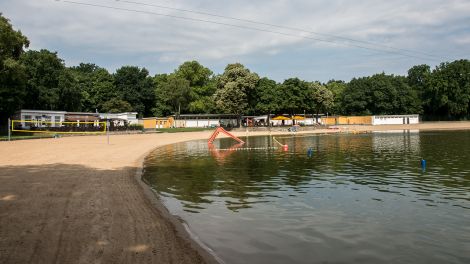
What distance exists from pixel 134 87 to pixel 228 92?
4078 cm

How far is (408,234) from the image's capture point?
9844 millimetres

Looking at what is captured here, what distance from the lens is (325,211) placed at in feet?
40.6

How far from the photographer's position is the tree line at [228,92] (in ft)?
274

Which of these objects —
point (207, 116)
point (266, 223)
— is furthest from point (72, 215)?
point (207, 116)

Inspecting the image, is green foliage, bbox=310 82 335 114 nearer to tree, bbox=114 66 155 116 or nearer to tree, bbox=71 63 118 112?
tree, bbox=114 66 155 116

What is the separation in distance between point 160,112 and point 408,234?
11223 centimetres

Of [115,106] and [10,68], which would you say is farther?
[115,106]

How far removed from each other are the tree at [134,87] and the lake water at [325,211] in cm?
9758

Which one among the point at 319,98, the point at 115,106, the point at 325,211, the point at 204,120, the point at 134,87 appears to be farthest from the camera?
the point at 134,87

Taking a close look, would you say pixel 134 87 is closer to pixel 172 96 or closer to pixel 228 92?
pixel 172 96

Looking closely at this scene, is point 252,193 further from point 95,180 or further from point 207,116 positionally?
point 207,116

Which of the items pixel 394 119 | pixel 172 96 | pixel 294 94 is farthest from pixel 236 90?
pixel 394 119

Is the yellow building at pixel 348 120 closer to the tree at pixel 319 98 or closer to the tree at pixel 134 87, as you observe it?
the tree at pixel 319 98

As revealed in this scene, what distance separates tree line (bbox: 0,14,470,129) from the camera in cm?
8338
